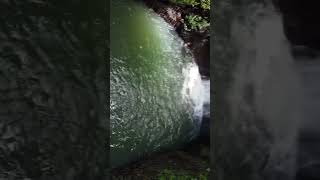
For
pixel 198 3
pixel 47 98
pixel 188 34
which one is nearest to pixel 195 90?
pixel 188 34

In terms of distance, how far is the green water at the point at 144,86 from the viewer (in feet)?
18.0

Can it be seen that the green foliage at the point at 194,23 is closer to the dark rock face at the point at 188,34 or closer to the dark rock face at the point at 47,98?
the dark rock face at the point at 188,34

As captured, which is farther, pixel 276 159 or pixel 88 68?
pixel 276 159

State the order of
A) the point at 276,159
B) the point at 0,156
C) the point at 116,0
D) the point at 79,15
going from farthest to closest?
the point at 116,0
the point at 276,159
the point at 79,15
the point at 0,156

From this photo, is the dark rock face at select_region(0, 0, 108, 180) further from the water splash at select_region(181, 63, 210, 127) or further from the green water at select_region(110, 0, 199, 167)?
the water splash at select_region(181, 63, 210, 127)

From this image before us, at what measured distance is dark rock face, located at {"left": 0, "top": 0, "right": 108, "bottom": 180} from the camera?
905 millimetres

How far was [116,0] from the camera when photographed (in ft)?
19.7

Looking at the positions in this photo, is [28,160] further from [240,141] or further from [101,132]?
[240,141]

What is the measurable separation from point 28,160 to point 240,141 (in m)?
1.27

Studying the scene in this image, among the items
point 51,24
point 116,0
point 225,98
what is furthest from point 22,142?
point 116,0

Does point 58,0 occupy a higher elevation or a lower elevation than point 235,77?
higher

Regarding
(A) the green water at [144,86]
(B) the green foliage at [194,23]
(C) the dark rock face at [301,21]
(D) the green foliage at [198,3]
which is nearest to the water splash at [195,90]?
(A) the green water at [144,86]

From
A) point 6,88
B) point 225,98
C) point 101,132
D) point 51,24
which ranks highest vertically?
point 51,24

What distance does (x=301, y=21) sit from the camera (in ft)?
5.94
